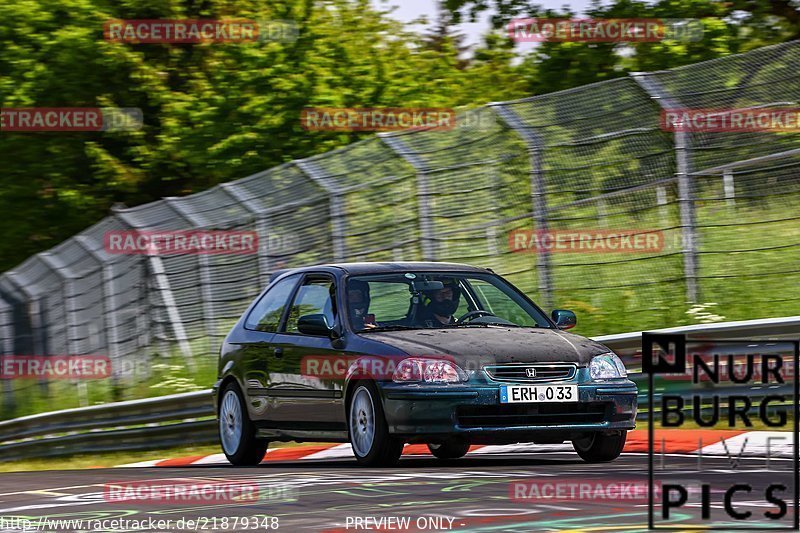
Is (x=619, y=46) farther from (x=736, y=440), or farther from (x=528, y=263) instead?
(x=736, y=440)

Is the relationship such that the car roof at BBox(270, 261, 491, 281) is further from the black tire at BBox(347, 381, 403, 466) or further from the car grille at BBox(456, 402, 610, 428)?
the car grille at BBox(456, 402, 610, 428)

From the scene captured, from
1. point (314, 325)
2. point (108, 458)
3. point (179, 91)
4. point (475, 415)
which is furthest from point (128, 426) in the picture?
point (179, 91)

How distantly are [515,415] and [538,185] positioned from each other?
5515 mm

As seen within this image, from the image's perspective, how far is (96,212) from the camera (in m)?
31.1

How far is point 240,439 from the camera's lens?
12.0 meters

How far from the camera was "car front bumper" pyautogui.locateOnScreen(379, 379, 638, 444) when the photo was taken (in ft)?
31.6

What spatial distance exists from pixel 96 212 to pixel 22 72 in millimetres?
3060

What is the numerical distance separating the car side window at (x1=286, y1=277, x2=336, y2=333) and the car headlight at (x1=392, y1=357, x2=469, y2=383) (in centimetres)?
142

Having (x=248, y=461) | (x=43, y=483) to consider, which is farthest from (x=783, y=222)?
(x=43, y=483)

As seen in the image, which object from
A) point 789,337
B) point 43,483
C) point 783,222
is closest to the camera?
point 43,483

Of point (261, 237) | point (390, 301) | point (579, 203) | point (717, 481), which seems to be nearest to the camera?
point (717, 481)

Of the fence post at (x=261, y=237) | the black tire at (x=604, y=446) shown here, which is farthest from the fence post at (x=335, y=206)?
the black tire at (x=604, y=446)

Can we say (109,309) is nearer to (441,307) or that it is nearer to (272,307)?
(272,307)

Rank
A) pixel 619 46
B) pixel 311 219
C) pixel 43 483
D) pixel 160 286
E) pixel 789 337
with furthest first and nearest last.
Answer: pixel 619 46, pixel 160 286, pixel 311 219, pixel 789 337, pixel 43 483
